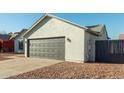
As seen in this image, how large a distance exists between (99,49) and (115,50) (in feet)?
4.65

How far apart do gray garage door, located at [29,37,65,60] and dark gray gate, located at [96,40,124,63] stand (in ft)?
11.1

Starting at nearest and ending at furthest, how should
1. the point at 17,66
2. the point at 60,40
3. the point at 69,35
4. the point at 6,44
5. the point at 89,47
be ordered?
1. the point at 17,66
2. the point at 69,35
3. the point at 89,47
4. the point at 60,40
5. the point at 6,44

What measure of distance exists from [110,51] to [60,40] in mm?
4524

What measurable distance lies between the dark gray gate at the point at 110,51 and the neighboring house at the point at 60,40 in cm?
63

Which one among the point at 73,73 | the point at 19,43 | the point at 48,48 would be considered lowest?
the point at 73,73

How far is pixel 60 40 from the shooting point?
16.4m

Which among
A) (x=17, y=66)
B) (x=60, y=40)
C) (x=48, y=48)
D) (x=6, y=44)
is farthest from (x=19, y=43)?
(x=17, y=66)

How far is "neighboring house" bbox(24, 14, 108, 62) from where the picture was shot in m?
15.0

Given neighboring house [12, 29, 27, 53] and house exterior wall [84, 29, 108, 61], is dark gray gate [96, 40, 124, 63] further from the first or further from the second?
neighboring house [12, 29, 27, 53]

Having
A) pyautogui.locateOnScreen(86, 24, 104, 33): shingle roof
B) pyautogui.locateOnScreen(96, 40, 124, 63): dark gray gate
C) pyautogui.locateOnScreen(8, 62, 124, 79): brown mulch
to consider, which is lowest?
pyautogui.locateOnScreen(8, 62, 124, 79): brown mulch

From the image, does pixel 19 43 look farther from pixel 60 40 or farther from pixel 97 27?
pixel 60 40

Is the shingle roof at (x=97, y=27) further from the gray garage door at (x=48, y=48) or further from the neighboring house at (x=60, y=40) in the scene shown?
the gray garage door at (x=48, y=48)

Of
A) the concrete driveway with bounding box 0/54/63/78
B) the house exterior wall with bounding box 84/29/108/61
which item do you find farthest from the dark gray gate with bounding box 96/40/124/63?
the concrete driveway with bounding box 0/54/63/78

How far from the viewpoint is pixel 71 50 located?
15.4 m
